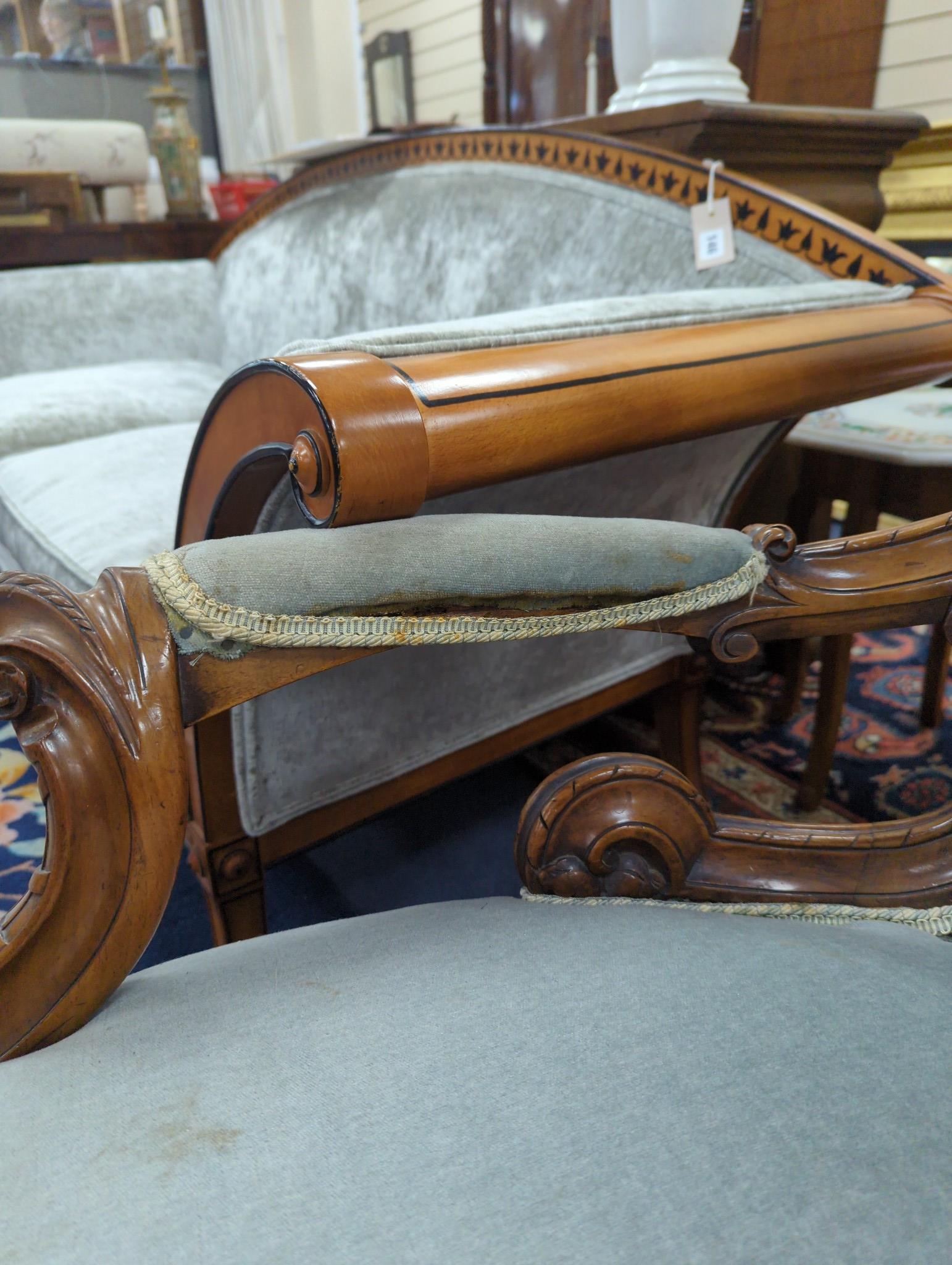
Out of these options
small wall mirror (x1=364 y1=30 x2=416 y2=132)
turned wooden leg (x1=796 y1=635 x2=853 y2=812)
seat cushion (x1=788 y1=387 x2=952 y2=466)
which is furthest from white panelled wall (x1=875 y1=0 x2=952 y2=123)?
small wall mirror (x1=364 y1=30 x2=416 y2=132)

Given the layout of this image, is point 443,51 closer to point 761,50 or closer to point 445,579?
point 761,50

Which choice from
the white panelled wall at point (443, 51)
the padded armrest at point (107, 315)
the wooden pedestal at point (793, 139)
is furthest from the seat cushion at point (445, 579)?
the white panelled wall at point (443, 51)

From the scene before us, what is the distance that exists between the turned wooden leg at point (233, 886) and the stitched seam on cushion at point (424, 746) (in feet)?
0.07

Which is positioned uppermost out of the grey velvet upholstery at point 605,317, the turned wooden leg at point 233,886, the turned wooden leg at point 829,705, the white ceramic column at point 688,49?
the white ceramic column at point 688,49

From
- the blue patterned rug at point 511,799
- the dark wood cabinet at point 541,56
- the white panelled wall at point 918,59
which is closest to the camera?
the blue patterned rug at point 511,799

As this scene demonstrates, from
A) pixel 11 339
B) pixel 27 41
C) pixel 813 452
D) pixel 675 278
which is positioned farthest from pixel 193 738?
pixel 27 41

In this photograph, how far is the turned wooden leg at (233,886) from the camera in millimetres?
661

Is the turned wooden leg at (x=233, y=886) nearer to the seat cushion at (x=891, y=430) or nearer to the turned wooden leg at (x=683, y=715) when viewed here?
the turned wooden leg at (x=683, y=715)

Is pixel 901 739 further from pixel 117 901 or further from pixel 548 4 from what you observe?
pixel 548 4

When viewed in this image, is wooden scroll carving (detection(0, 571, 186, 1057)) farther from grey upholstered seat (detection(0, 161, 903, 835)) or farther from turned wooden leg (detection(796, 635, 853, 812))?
turned wooden leg (detection(796, 635, 853, 812))

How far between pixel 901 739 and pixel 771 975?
1.10 m

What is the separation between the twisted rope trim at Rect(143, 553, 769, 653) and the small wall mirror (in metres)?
3.77

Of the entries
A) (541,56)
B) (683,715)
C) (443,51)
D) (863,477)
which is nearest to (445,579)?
(683,715)

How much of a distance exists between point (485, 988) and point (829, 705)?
87 cm
